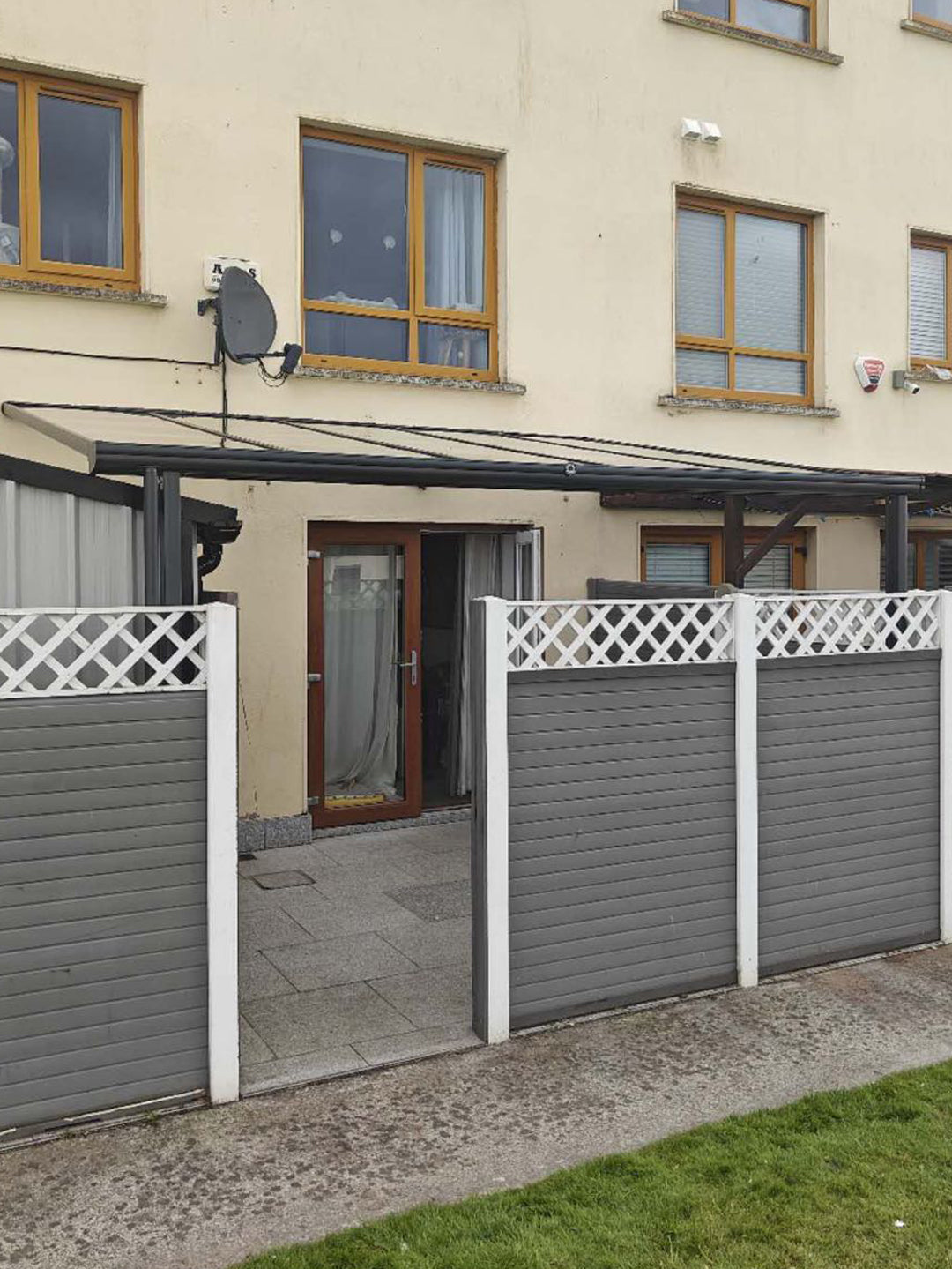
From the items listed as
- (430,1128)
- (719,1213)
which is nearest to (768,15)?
(430,1128)

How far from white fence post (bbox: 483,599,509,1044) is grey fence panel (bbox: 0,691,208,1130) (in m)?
1.41

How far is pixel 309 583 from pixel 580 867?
4.62m

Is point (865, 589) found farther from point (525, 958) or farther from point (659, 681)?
point (525, 958)

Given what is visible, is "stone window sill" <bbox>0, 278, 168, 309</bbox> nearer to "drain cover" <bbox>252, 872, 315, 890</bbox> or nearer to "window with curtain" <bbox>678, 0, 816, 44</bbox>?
"drain cover" <bbox>252, 872, 315, 890</bbox>

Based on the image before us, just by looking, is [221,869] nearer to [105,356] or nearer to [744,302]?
[105,356]

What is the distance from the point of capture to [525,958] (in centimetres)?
574

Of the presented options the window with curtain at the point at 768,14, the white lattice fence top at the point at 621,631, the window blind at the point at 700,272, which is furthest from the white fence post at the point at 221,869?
the window with curtain at the point at 768,14

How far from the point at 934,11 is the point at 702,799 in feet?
35.2

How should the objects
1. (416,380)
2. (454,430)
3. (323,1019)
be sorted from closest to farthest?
1. (323,1019)
2. (454,430)
3. (416,380)

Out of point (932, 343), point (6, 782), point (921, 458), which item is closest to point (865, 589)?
point (921, 458)

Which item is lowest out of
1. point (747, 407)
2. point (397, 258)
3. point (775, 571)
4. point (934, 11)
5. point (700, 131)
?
point (775, 571)

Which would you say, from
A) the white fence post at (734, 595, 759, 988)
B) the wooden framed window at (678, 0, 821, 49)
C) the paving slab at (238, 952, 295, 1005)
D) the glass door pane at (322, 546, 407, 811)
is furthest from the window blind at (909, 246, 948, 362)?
the paving slab at (238, 952, 295, 1005)

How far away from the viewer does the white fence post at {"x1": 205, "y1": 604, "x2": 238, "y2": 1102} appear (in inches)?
195

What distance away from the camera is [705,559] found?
11648 millimetres
